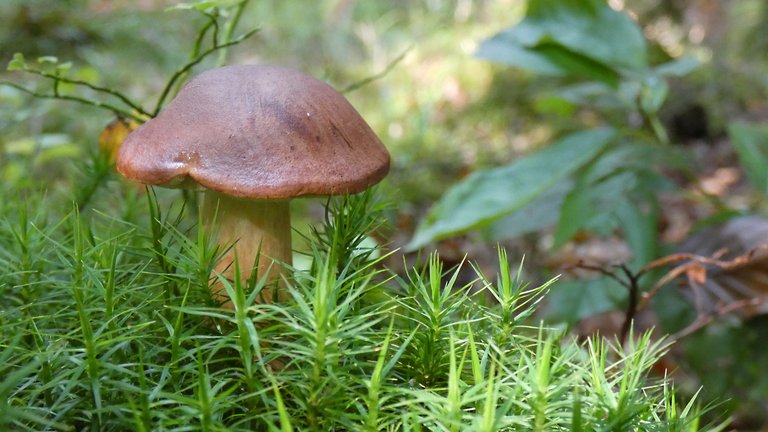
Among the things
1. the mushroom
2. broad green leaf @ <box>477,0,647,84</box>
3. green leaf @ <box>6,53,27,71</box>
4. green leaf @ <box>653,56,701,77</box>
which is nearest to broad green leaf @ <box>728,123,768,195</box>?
green leaf @ <box>653,56,701,77</box>

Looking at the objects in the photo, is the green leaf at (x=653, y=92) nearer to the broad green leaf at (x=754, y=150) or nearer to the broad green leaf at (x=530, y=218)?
the broad green leaf at (x=754, y=150)

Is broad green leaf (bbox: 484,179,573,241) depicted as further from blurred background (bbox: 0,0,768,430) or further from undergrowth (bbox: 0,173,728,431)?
undergrowth (bbox: 0,173,728,431)

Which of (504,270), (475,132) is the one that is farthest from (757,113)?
(504,270)

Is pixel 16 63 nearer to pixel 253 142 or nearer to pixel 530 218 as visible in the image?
pixel 253 142

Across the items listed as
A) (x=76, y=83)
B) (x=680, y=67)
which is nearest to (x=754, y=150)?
(x=680, y=67)

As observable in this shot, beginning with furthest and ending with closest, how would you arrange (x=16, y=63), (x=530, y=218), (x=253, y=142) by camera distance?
(x=530, y=218), (x=16, y=63), (x=253, y=142)

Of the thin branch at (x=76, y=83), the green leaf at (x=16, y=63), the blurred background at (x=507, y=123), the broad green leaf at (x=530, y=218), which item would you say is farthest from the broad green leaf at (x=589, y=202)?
the green leaf at (x=16, y=63)
